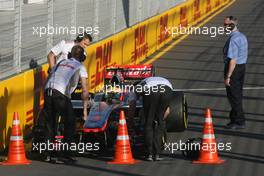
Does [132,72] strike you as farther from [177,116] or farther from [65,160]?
[65,160]

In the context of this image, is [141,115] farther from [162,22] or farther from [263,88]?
[162,22]

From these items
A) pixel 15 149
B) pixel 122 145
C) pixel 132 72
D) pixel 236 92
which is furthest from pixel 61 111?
pixel 236 92

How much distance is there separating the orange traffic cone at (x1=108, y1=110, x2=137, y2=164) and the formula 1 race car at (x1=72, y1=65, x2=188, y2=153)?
436 mm

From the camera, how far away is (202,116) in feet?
49.5

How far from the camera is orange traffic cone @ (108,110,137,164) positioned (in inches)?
442

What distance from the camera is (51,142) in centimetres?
1146

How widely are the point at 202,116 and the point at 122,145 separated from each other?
13.5ft

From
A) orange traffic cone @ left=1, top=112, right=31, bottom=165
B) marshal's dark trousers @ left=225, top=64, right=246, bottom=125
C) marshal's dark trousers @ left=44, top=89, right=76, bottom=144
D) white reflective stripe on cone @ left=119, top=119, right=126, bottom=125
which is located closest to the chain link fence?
marshal's dark trousers @ left=44, top=89, right=76, bottom=144

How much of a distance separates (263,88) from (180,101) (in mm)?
5716

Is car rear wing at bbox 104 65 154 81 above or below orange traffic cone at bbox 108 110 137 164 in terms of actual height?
above

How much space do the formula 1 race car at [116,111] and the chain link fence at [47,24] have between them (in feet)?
3.96

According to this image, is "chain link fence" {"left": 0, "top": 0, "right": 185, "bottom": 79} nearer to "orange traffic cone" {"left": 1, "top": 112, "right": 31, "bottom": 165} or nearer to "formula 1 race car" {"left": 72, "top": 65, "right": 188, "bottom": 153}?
"formula 1 race car" {"left": 72, "top": 65, "right": 188, "bottom": 153}

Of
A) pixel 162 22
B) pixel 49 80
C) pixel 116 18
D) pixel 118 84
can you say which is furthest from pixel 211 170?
pixel 162 22

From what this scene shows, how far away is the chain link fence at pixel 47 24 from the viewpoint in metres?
13.5
